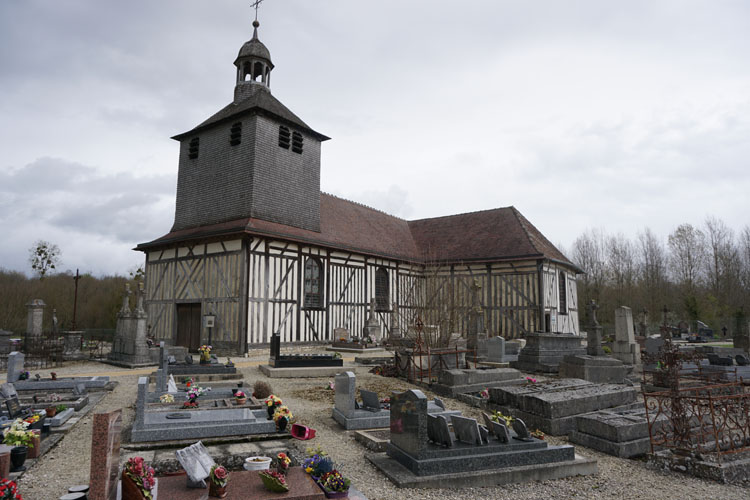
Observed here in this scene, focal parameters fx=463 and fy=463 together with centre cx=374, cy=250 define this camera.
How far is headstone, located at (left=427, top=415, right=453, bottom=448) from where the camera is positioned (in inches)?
212

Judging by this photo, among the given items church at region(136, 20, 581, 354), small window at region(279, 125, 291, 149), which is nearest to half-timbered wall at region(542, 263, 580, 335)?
church at region(136, 20, 581, 354)

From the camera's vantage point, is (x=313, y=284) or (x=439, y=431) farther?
(x=313, y=284)

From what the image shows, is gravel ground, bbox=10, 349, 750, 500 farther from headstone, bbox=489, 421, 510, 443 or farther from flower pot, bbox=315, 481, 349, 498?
headstone, bbox=489, 421, 510, 443

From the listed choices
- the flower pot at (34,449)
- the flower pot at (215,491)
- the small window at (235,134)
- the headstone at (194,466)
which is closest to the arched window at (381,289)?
the small window at (235,134)

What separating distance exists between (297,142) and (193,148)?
475cm

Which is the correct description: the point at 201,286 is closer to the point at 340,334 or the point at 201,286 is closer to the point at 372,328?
the point at 340,334

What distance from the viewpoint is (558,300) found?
23609mm

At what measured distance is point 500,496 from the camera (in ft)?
15.8

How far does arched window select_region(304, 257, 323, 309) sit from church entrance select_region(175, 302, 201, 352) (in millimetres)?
4248

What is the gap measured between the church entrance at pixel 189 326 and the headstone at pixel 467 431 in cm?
1450

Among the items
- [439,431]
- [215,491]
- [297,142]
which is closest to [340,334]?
[297,142]

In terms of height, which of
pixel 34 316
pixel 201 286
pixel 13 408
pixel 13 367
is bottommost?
pixel 13 408

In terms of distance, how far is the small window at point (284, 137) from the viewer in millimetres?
19609

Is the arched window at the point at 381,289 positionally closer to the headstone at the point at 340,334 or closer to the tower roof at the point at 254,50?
the headstone at the point at 340,334
